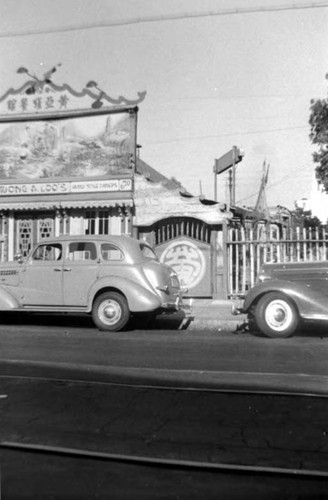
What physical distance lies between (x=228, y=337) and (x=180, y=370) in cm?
294

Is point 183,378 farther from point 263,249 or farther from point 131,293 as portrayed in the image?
point 263,249

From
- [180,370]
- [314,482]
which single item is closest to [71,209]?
[180,370]

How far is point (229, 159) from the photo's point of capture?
60.7ft

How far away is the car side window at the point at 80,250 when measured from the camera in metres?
10.5

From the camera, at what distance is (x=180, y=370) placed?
20.0ft

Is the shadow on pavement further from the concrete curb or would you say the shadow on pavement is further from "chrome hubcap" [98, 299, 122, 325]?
the concrete curb

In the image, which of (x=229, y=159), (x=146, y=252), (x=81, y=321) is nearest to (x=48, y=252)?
(x=81, y=321)

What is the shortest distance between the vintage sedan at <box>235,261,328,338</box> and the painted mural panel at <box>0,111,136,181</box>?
299 inches

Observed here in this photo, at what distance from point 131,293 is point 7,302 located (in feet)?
8.42

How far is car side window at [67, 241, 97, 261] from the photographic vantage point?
10.5 meters

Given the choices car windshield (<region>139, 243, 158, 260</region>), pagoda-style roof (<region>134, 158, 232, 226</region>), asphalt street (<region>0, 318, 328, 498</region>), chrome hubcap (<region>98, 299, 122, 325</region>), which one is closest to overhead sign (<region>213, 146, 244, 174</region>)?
pagoda-style roof (<region>134, 158, 232, 226</region>)

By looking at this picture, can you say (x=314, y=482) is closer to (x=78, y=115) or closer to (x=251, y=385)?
(x=251, y=385)

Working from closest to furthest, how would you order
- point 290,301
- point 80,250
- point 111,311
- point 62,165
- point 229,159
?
point 290,301 < point 111,311 < point 80,250 < point 62,165 < point 229,159

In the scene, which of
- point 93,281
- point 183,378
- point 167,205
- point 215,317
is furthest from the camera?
point 167,205
